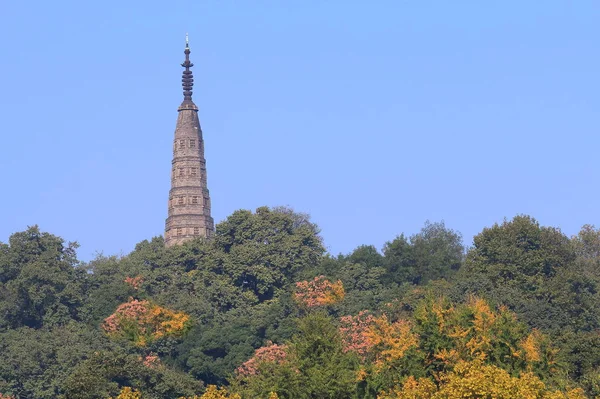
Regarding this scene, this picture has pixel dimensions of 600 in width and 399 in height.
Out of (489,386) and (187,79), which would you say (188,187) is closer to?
(187,79)

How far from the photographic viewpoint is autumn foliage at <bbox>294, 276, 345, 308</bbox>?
408ft

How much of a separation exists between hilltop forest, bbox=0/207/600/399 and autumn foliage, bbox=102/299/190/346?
4.6 inches

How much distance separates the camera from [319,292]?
126 metres

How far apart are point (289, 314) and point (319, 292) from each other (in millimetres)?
3162

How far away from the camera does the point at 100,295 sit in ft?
424

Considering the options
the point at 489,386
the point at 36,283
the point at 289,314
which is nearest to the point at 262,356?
the point at 289,314

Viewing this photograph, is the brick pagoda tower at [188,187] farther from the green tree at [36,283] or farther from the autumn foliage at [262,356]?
the autumn foliage at [262,356]

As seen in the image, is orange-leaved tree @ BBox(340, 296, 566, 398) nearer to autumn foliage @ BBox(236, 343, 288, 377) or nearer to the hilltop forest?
the hilltop forest

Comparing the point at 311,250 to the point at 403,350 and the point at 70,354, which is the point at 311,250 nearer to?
the point at 70,354

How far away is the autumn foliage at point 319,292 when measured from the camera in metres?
124

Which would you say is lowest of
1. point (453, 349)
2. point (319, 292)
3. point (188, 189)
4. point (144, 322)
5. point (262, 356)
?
point (453, 349)

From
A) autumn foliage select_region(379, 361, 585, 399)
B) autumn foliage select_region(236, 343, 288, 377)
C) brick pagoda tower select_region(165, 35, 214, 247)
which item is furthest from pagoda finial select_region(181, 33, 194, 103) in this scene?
autumn foliage select_region(379, 361, 585, 399)

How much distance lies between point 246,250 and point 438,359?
46982mm

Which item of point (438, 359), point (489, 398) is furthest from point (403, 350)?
point (489, 398)
